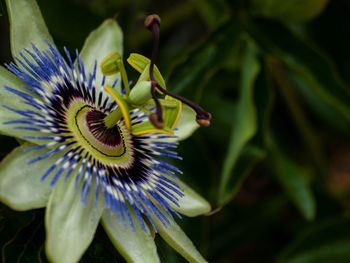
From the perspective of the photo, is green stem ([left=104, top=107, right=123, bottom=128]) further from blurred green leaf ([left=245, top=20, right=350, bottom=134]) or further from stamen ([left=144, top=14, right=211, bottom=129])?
blurred green leaf ([left=245, top=20, right=350, bottom=134])

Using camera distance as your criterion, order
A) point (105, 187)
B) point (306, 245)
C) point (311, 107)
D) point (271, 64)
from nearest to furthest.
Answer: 1. point (105, 187)
2. point (306, 245)
3. point (271, 64)
4. point (311, 107)

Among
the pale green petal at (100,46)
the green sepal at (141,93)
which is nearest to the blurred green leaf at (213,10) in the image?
the pale green petal at (100,46)

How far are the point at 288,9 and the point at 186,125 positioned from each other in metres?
0.71

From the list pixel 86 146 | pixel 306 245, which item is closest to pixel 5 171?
pixel 86 146

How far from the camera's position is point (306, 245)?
75.7 inches

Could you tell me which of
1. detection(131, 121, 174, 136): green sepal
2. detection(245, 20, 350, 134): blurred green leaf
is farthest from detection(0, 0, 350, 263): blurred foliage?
detection(131, 121, 174, 136): green sepal

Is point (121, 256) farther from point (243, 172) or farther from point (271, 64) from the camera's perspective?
point (271, 64)

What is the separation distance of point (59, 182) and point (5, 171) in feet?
0.32

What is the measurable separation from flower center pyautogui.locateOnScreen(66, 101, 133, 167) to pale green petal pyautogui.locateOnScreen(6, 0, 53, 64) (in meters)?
0.17

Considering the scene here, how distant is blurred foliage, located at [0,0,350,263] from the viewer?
1.51 meters

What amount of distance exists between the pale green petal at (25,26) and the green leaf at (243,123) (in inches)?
25.4

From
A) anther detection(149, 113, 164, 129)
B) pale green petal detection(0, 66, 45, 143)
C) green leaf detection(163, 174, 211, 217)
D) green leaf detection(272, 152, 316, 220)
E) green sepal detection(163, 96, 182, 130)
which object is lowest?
green leaf detection(272, 152, 316, 220)

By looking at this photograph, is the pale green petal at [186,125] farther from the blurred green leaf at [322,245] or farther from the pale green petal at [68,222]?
the blurred green leaf at [322,245]

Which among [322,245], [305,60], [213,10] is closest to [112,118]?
[305,60]
